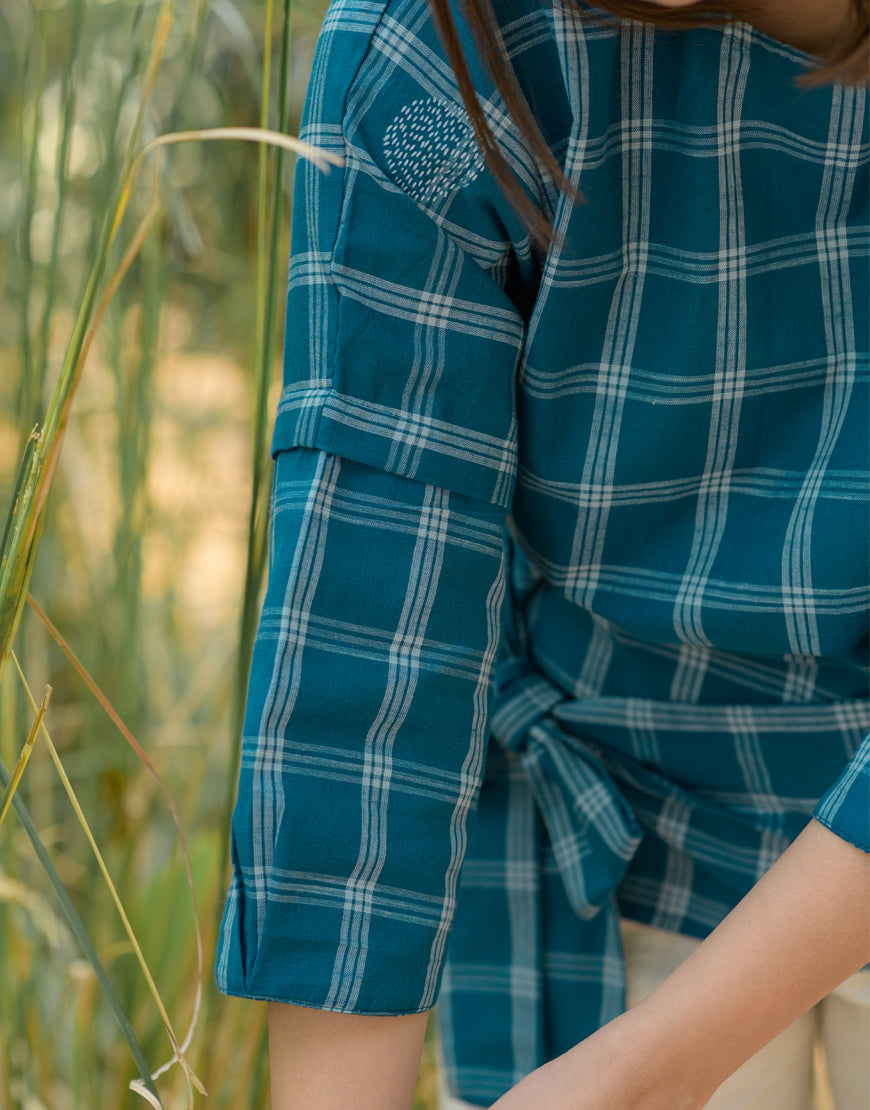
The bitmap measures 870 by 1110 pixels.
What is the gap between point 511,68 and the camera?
40 cm

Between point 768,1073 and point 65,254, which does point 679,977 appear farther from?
point 65,254

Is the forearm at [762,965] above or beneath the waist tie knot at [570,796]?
above

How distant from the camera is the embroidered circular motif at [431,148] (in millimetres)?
413

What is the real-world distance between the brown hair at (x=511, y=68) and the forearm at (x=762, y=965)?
0.26 metres

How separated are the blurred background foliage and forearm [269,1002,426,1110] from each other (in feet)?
0.44

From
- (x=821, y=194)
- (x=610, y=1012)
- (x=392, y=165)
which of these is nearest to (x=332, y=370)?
(x=392, y=165)

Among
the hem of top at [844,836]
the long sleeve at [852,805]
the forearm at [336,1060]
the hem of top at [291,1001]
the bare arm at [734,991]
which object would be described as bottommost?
the forearm at [336,1060]

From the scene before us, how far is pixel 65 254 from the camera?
1.05m

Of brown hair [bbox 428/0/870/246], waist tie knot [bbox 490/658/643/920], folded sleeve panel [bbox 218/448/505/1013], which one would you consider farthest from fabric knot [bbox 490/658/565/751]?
brown hair [bbox 428/0/870/246]

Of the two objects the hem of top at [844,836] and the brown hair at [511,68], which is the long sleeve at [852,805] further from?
the brown hair at [511,68]

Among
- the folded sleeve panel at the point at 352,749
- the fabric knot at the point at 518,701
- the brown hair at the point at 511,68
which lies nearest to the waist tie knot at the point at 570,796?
the fabric knot at the point at 518,701

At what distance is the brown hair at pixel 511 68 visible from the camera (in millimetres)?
388

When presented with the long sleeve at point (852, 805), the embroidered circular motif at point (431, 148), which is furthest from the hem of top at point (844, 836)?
the embroidered circular motif at point (431, 148)

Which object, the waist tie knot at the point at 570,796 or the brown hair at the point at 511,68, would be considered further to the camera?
the waist tie knot at the point at 570,796
